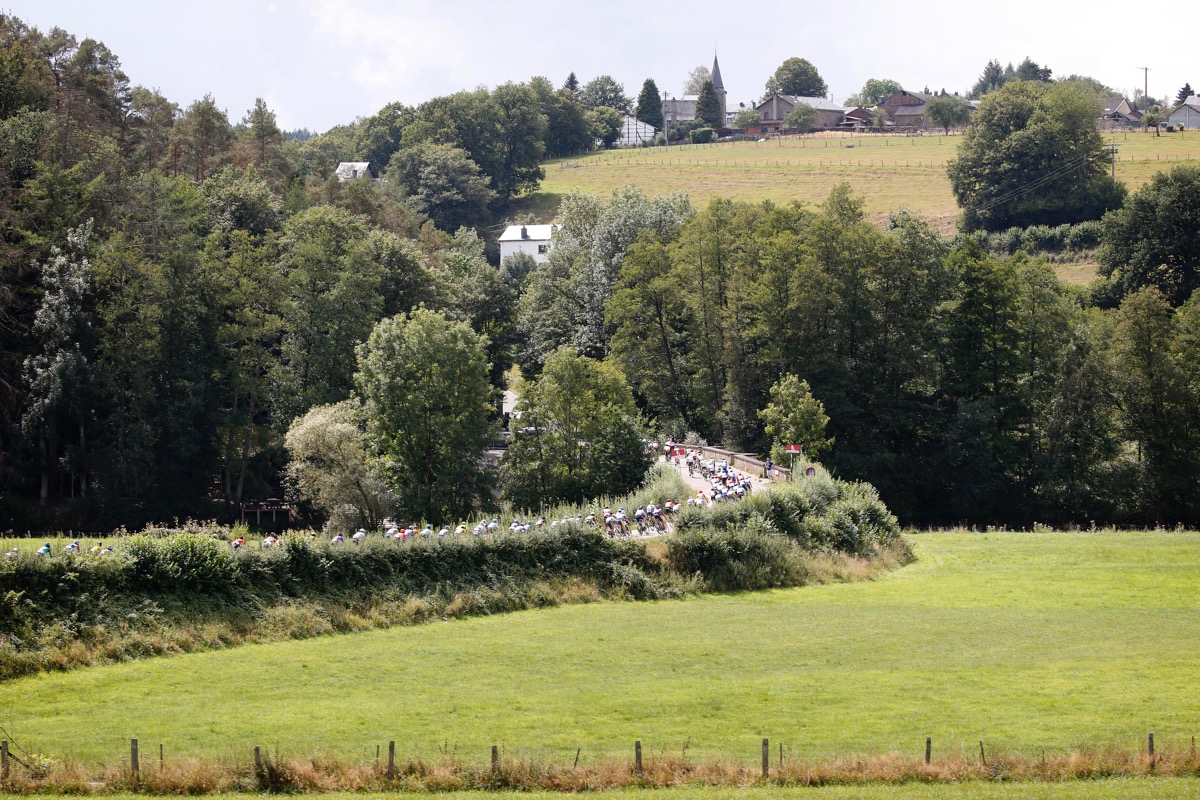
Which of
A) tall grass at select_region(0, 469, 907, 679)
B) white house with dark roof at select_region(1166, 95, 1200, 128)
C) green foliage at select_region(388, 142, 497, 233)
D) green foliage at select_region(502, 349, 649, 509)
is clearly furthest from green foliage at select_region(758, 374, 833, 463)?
white house with dark roof at select_region(1166, 95, 1200, 128)

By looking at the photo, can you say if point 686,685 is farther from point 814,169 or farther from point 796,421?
point 814,169

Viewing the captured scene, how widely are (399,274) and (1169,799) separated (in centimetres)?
6579

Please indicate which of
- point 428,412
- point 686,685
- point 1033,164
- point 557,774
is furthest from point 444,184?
point 557,774

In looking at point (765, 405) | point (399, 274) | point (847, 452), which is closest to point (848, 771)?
point (847, 452)

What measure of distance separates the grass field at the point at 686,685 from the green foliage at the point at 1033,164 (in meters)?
85.9

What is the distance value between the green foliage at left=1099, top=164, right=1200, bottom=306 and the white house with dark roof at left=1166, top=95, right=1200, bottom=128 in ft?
315

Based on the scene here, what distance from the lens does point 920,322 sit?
3113 inches

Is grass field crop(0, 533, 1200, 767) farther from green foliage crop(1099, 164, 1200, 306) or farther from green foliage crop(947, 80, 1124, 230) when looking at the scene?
green foliage crop(947, 80, 1124, 230)

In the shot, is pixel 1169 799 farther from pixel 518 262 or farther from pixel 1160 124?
pixel 1160 124

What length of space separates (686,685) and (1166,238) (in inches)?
2839

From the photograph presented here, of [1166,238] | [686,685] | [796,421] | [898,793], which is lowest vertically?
[686,685]

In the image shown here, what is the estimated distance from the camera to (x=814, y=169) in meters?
161

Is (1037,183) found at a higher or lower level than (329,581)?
higher

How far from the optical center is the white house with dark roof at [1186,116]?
17588 centimetres
